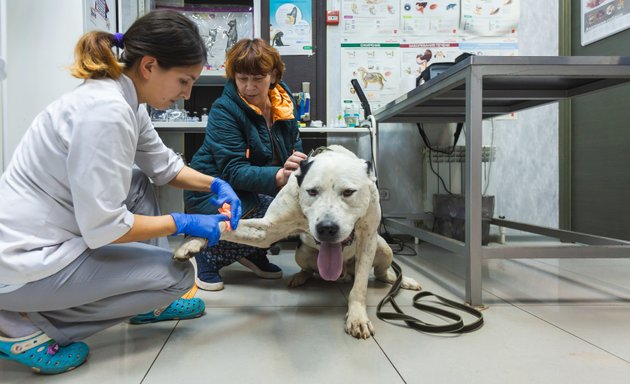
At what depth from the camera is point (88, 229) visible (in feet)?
3.03

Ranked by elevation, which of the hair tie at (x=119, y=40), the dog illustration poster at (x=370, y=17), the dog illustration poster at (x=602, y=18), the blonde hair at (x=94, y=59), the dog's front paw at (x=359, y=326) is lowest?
the dog's front paw at (x=359, y=326)

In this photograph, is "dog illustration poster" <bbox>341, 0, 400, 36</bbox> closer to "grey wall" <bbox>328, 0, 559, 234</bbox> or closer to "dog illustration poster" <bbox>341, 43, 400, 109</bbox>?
"dog illustration poster" <bbox>341, 43, 400, 109</bbox>

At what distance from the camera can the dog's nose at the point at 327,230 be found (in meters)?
1.25

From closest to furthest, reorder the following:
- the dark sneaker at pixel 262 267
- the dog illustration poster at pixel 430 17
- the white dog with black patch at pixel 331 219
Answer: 1. the white dog with black patch at pixel 331 219
2. the dark sneaker at pixel 262 267
3. the dog illustration poster at pixel 430 17

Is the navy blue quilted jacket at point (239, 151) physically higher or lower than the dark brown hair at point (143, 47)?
lower

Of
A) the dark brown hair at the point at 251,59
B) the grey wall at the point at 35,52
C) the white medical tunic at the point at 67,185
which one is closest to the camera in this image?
the white medical tunic at the point at 67,185

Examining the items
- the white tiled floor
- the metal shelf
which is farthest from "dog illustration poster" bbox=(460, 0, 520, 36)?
the white tiled floor

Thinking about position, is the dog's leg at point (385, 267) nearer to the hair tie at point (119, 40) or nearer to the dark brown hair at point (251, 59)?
the dark brown hair at point (251, 59)

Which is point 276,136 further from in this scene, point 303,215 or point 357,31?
point 357,31

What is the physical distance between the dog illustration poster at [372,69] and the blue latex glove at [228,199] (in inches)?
78.1

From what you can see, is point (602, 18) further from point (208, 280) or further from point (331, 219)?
point (208, 280)

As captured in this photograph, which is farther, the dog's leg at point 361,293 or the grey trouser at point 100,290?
the dog's leg at point 361,293

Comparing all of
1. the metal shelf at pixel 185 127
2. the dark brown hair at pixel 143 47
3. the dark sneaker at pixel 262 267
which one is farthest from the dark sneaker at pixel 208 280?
the metal shelf at pixel 185 127

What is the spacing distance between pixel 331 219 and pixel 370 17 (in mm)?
2420
